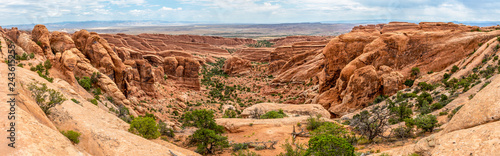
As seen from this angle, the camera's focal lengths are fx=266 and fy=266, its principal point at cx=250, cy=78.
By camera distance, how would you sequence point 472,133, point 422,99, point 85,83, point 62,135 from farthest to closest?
1. point 85,83
2. point 422,99
3. point 62,135
4. point 472,133

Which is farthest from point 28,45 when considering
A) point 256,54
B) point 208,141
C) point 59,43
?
point 256,54

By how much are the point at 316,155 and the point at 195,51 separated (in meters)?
118

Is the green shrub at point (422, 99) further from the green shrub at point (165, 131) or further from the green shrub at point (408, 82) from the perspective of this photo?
the green shrub at point (165, 131)

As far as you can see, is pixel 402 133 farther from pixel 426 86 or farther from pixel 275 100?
pixel 275 100

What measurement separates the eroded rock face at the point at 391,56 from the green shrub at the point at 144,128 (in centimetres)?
2523

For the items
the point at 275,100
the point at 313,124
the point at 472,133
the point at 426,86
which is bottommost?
the point at 275,100

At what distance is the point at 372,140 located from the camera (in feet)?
63.6

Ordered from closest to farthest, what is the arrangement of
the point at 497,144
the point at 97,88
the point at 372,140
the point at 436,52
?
1. the point at 497,144
2. the point at 372,140
3. the point at 97,88
4. the point at 436,52

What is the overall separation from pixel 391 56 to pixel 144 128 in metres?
33.2

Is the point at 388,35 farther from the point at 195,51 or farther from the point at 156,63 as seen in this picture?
the point at 195,51

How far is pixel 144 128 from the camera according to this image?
19.0 m

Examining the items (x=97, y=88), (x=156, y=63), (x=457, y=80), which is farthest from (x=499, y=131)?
(x=156, y=63)

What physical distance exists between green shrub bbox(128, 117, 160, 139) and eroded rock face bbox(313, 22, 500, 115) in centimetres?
2523

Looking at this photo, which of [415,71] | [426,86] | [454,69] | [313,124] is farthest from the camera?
[415,71]
